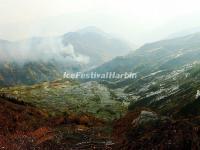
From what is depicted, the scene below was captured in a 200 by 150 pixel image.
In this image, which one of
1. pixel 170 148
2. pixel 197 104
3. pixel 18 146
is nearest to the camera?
pixel 170 148

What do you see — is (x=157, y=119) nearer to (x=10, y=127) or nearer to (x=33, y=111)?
(x=10, y=127)

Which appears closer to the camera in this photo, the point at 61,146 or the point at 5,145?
the point at 61,146

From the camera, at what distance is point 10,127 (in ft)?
438

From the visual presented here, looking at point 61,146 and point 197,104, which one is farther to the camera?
point 197,104

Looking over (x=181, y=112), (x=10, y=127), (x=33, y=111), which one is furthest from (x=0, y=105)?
(x=181, y=112)

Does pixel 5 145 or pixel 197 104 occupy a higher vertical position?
pixel 197 104

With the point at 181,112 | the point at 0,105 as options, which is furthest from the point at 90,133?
the point at 0,105

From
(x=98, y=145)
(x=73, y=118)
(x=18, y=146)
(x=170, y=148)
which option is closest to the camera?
(x=170, y=148)

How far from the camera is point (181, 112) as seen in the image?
120 metres

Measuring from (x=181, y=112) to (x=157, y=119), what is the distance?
36.1 metres

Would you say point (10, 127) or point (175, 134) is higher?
point (175, 134)

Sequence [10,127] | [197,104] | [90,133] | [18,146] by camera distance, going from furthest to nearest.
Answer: [10,127], [197,104], [90,133], [18,146]

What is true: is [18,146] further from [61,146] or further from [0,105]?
[0,105]

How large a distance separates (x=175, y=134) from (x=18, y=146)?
42928mm
